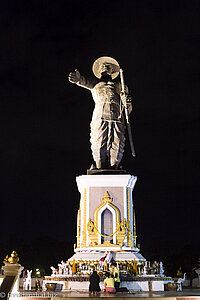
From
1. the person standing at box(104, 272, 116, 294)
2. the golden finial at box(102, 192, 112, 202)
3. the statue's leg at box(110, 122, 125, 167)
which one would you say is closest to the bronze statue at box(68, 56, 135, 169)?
the statue's leg at box(110, 122, 125, 167)

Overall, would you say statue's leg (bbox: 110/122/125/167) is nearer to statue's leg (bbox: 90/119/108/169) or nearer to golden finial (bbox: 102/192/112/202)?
statue's leg (bbox: 90/119/108/169)

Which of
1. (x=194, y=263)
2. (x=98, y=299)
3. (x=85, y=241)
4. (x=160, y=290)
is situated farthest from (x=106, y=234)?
(x=194, y=263)

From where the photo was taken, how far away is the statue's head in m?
17.7

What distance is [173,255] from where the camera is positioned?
4109 centimetres

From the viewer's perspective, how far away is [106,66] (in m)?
17.7

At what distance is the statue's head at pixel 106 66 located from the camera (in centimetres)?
1768

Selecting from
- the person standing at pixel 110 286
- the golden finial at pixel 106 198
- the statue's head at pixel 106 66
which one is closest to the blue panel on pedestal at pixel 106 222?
the golden finial at pixel 106 198

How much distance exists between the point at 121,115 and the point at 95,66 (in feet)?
10.2

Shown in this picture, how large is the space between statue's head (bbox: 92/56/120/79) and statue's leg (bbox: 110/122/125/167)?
2910 millimetres

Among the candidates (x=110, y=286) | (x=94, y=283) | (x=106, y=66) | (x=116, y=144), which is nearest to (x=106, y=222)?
(x=116, y=144)

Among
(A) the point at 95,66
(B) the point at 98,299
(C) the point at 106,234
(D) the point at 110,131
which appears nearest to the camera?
(B) the point at 98,299

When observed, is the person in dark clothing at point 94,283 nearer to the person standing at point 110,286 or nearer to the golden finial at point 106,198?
the person standing at point 110,286

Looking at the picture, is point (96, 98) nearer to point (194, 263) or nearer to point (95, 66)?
point (95, 66)

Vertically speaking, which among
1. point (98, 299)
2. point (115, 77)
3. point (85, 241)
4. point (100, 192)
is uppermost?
point (115, 77)
